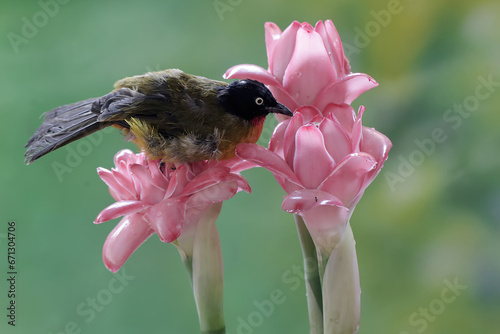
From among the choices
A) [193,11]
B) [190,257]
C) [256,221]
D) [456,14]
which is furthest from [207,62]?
[190,257]

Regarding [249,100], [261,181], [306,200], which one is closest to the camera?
[306,200]

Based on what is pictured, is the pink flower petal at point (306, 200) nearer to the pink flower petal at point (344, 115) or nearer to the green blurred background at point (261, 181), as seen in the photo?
the pink flower petal at point (344, 115)

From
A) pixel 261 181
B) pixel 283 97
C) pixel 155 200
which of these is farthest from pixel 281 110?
pixel 261 181

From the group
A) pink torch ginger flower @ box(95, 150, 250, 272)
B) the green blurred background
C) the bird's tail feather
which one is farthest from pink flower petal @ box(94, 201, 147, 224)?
the green blurred background

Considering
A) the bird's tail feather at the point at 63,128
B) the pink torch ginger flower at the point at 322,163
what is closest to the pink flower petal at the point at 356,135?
the pink torch ginger flower at the point at 322,163

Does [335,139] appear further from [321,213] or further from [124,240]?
[124,240]

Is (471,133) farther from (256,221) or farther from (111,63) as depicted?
(111,63)
